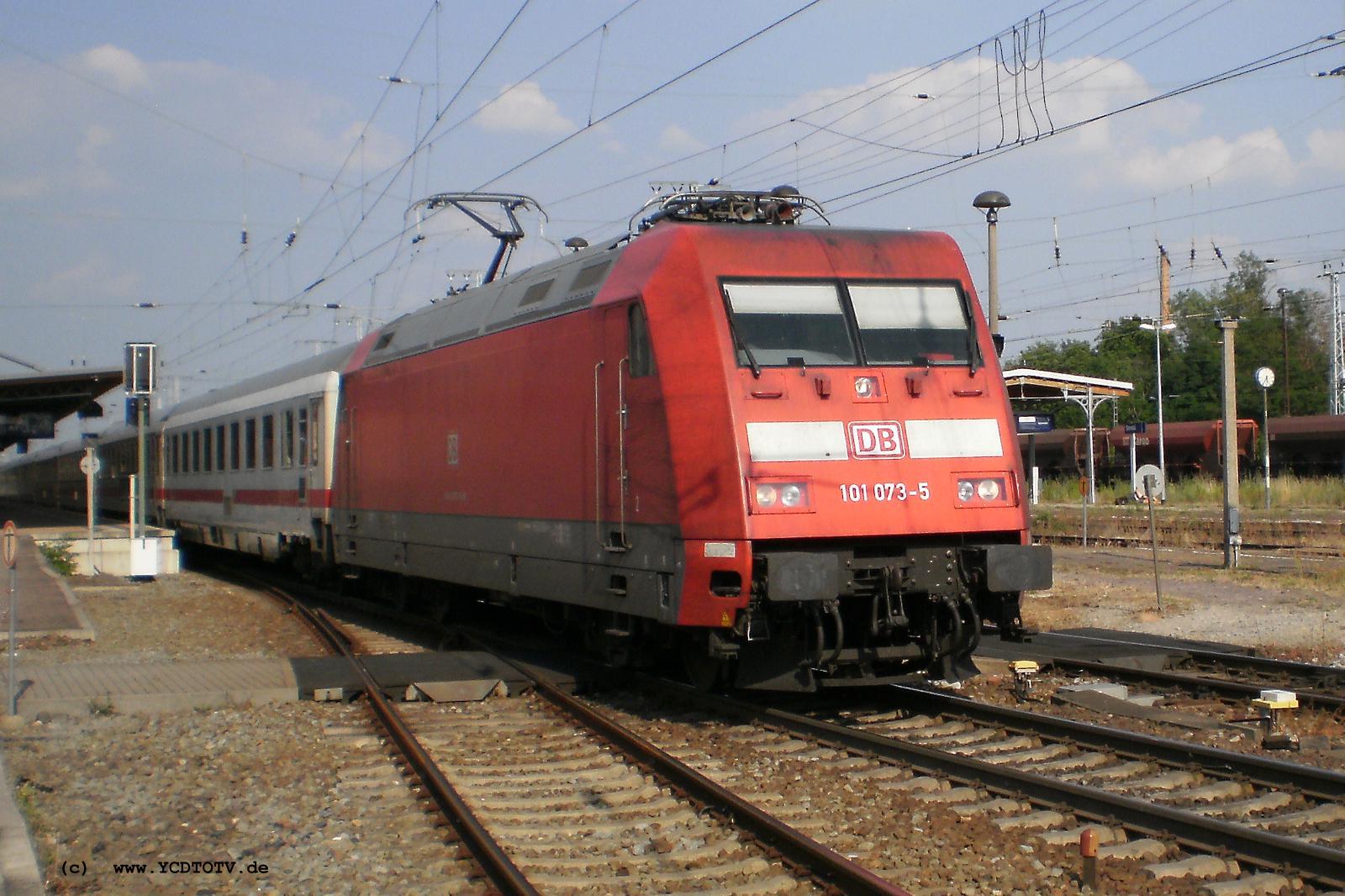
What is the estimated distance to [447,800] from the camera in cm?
709

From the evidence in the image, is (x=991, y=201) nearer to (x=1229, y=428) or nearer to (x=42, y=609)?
(x=1229, y=428)

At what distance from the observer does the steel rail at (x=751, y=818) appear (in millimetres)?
5512

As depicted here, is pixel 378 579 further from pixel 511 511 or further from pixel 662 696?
pixel 662 696

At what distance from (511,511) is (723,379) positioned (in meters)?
3.60

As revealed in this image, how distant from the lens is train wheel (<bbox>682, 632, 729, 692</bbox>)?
958 centimetres

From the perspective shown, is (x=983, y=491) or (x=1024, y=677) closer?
(x=983, y=491)

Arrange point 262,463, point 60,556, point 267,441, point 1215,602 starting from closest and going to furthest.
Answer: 1. point 1215,602
2. point 267,441
3. point 262,463
4. point 60,556

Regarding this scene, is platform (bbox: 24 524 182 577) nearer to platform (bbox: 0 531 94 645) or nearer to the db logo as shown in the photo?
platform (bbox: 0 531 94 645)

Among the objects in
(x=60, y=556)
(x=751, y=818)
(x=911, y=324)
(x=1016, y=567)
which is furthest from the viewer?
(x=60, y=556)

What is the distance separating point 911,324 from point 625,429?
2.21 m

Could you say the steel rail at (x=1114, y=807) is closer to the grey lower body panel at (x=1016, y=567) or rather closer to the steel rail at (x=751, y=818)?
the steel rail at (x=751, y=818)

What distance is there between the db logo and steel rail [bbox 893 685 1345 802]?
191cm

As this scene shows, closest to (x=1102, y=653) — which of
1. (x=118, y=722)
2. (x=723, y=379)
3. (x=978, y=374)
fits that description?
(x=978, y=374)

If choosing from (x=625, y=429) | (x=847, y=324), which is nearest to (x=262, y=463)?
(x=625, y=429)
